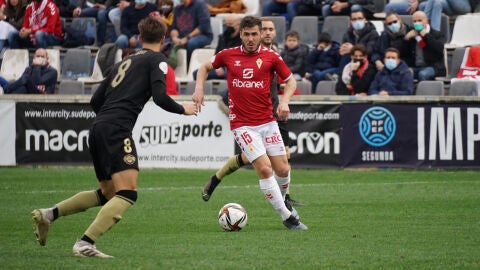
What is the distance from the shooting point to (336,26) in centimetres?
2223

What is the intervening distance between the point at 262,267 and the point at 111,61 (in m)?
14.6

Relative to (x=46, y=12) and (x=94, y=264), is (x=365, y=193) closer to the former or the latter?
(x=94, y=264)

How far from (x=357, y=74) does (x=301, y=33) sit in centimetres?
341

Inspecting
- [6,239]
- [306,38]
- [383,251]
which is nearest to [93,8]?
[306,38]

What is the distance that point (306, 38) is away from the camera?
2266 cm

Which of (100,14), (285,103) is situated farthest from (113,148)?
(100,14)

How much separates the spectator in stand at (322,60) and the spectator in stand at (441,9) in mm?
2044

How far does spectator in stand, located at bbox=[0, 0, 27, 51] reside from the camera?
24.0m

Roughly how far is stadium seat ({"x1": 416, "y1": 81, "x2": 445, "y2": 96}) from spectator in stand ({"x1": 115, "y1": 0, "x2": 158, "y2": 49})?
6.72 meters

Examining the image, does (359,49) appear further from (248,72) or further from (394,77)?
(248,72)

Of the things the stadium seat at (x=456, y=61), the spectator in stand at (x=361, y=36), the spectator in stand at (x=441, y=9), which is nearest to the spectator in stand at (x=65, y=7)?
the spectator in stand at (x=361, y=36)

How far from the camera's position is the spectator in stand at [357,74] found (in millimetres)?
19562

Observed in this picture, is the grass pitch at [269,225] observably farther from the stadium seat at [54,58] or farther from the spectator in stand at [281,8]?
the spectator in stand at [281,8]

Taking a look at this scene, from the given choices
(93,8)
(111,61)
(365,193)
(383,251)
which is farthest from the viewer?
(93,8)
